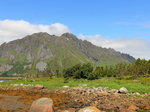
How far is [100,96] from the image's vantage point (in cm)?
3278

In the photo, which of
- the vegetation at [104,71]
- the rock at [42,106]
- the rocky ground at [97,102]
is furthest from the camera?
the vegetation at [104,71]

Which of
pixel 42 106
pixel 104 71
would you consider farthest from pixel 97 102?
pixel 104 71

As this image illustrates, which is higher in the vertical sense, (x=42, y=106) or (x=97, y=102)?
(x=42, y=106)

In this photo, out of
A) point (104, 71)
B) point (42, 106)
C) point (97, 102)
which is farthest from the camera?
point (104, 71)

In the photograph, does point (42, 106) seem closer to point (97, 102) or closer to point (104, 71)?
point (97, 102)

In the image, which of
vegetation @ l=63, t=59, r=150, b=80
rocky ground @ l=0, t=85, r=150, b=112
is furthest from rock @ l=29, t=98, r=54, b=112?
vegetation @ l=63, t=59, r=150, b=80

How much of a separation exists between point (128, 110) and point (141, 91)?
44.1ft

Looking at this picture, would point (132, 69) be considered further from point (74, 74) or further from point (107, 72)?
point (74, 74)

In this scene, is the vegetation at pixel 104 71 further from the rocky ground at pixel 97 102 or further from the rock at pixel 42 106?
the rock at pixel 42 106

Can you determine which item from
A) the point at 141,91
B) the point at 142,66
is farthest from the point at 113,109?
the point at 142,66

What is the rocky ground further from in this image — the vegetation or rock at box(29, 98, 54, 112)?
the vegetation

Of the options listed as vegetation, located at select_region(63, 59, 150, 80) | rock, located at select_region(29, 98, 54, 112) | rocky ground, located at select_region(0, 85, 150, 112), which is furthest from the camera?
vegetation, located at select_region(63, 59, 150, 80)

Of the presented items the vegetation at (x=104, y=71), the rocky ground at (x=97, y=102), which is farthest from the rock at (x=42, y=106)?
the vegetation at (x=104, y=71)

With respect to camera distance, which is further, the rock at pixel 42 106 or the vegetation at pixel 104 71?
the vegetation at pixel 104 71
